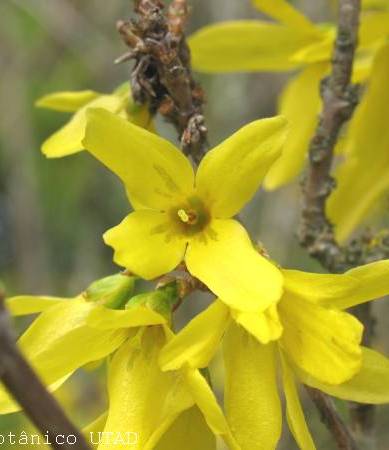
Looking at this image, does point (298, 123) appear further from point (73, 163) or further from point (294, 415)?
point (73, 163)

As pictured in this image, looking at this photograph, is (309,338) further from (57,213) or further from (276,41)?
(57,213)

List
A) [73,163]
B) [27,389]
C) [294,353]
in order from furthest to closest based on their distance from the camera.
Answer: [73,163]
[294,353]
[27,389]

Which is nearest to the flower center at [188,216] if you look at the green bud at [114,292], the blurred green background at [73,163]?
the green bud at [114,292]

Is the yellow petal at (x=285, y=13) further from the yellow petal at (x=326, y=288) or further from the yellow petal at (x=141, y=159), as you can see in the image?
the yellow petal at (x=326, y=288)

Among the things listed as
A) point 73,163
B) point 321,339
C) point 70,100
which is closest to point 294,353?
point 321,339

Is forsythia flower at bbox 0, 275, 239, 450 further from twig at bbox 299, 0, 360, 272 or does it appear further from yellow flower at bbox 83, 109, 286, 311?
twig at bbox 299, 0, 360, 272

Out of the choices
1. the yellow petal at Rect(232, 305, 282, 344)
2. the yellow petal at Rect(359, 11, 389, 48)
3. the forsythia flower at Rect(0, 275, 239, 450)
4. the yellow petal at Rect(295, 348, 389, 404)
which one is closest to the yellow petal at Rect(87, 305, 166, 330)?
the forsythia flower at Rect(0, 275, 239, 450)

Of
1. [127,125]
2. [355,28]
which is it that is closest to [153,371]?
[127,125]
